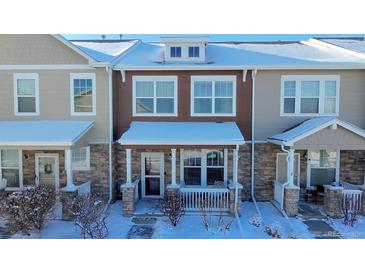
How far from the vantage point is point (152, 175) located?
1127 centimetres

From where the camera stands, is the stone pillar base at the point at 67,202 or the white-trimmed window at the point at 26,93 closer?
the stone pillar base at the point at 67,202

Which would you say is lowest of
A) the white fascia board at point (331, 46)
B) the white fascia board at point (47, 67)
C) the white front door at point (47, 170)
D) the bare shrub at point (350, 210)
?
the bare shrub at point (350, 210)

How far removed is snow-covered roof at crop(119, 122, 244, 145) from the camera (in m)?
9.45

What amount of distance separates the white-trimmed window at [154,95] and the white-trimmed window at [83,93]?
167 cm

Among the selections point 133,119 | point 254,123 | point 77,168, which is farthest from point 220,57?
point 77,168

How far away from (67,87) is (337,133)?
10.3 meters

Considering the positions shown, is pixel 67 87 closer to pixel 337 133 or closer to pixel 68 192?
pixel 68 192

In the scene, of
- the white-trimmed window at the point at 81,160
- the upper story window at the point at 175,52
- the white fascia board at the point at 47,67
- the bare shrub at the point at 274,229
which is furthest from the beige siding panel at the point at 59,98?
the bare shrub at the point at 274,229

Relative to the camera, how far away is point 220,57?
11.8 m

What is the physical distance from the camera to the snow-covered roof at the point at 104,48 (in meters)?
10.9

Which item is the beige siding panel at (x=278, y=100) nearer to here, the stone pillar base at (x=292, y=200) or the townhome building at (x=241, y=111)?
the townhome building at (x=241, y=111)

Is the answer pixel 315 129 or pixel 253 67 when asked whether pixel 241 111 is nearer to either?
pixel 253 67

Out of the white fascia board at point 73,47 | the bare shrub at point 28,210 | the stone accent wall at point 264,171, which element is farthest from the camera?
the stone accent wall at point 264,171

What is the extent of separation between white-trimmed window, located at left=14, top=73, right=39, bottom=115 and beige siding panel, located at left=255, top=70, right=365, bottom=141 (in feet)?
29.6
